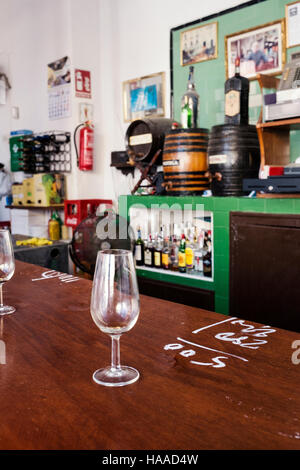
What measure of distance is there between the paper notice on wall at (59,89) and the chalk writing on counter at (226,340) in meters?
4.27

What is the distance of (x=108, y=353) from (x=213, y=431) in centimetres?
34

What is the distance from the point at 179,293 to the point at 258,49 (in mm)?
1878

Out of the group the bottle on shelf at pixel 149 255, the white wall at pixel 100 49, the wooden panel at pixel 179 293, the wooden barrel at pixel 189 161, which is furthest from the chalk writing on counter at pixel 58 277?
the white wall at pixel 100 49

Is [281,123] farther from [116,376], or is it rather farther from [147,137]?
[116,376]

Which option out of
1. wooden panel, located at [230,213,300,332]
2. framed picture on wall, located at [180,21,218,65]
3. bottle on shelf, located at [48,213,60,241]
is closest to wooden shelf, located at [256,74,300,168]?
wooden panel, located at [230,213,300,332]

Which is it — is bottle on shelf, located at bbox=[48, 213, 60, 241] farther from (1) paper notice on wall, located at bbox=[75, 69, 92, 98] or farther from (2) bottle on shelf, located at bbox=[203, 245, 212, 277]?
(2) bottle on shelf, located at bbox=[203, 245, 212, 277]

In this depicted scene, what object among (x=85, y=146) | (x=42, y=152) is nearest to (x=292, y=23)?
(x=85, y=146)

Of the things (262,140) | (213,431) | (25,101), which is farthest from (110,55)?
(213,431)

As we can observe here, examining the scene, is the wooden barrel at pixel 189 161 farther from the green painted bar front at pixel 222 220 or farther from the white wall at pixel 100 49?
the white wall at pixel 100 49

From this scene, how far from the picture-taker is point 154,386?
0.76m

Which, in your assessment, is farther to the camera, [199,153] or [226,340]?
[199,153]

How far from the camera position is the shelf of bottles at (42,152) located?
500 cm

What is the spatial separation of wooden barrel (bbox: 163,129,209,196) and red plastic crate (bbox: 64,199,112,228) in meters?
1.82
